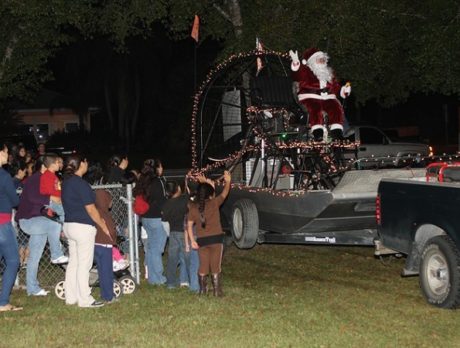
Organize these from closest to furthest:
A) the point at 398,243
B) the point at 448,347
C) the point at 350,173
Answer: the point at 448,347, the point at 398,243, the point at 350,173

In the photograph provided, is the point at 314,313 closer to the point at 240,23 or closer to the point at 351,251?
the point at 351,251

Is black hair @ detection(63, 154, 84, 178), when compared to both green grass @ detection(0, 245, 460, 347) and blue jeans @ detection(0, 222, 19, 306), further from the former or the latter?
green grass @ detection(0, 245, 460, 347)

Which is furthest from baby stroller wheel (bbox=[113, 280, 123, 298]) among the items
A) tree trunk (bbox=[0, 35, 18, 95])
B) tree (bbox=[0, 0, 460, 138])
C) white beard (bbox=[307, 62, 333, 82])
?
tree trunk (bbox=[0, 35, 18, 95])

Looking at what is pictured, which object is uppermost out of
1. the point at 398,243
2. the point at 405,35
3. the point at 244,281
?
the point at 405,35

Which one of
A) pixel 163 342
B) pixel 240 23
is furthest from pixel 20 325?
pixel 240 23

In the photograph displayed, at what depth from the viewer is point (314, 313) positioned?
25.2ft

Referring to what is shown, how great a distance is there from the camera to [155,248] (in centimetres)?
967

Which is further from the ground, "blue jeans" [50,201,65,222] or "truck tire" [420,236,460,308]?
"blue jeans" [50,201,65,222]

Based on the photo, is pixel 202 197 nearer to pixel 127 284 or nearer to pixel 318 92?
pixel 127 284

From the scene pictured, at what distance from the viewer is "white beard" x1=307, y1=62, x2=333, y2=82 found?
11.7 metres

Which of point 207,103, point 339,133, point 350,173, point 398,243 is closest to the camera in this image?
point 398,243

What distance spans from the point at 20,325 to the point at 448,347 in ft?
13.7

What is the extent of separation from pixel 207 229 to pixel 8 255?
223 cm

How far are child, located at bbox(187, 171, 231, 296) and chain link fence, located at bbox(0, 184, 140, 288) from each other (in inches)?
42.8
